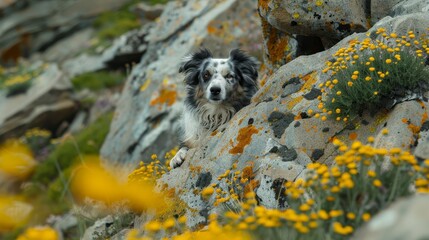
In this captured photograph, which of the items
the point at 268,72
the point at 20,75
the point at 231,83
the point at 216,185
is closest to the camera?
the point at 216,185

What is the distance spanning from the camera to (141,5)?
21.4 meters

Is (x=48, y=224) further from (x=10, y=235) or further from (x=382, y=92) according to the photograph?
(x=382, y=92)

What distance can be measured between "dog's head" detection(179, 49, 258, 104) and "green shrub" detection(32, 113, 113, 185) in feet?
17.7

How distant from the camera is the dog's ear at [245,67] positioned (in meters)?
8.66

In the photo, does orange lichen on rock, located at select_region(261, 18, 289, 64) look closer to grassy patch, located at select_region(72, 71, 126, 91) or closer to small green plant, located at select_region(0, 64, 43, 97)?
grassy patch, located at select_region(72, 71, 126, 91)

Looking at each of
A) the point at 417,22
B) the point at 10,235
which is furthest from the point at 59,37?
the point at 417,22

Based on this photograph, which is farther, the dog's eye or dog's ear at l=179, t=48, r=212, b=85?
dog's ear at l=179, t=48, r=212, b=85

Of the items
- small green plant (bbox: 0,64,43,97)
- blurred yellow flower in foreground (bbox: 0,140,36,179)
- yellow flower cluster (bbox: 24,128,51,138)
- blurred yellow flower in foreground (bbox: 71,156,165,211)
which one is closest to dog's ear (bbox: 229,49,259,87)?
blurred yellow flower in foreground (bbox: 71,156,165,211)

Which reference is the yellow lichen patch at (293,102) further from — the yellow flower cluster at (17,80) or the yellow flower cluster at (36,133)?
the yellow flower cluster at (17,80)

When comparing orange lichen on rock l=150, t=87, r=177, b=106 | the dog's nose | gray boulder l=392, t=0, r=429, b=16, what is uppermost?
gray boulder l=392, t=0, r=429, b=16

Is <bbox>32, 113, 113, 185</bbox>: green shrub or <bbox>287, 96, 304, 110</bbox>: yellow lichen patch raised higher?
<bbox>287, 96, 304, 110</bbox>: yellow lichen patch

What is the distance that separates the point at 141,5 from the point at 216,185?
15922 millimetres

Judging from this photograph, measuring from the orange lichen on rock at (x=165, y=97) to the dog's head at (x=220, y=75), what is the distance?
7.94 ft

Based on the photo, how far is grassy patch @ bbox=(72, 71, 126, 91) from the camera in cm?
1703
